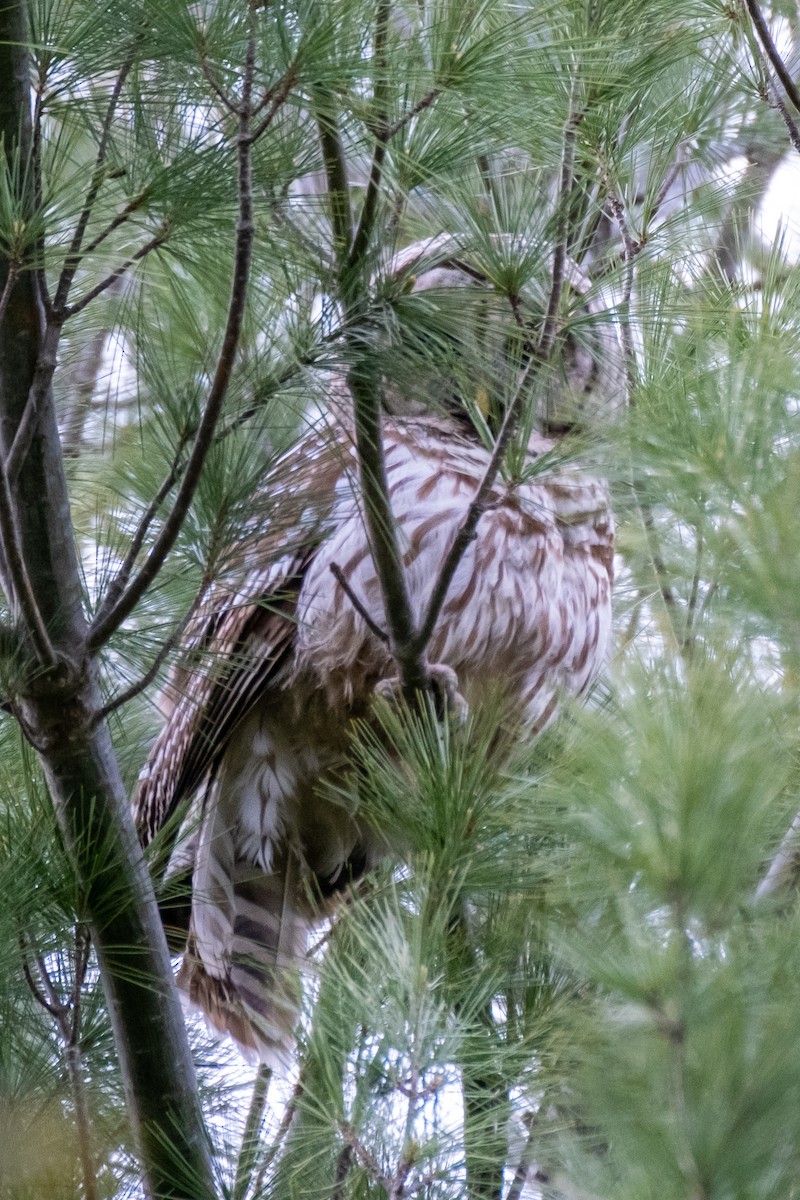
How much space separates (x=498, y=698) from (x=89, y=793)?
1.94 feet

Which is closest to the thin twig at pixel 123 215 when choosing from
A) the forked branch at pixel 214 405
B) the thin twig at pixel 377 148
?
the forked branch at pixel 214 405

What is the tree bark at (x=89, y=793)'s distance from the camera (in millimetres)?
1709

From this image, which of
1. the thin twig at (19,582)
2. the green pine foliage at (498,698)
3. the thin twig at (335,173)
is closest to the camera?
the green pine foliage at (498,698)

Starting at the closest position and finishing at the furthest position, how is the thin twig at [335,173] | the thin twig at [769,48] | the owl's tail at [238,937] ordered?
the thin twig at [335,173] → the thin twig at [769,48] → the owl's tail at [238,937]

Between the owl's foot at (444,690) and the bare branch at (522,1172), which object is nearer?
the bare branch at (522,1172)

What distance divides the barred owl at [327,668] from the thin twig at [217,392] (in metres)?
0.65

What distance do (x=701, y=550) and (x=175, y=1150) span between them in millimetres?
1078

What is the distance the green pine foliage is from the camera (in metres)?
0.97

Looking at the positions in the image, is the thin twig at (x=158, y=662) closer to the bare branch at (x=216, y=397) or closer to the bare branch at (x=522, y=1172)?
the bare branch at (x=216, y=397)

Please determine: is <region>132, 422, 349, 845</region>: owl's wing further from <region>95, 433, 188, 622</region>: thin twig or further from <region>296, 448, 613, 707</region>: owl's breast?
<region>95, 433, 188, 622</region>: thin twig

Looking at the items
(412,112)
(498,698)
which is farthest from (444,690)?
(412,112)

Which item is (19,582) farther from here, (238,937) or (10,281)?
(238,937)

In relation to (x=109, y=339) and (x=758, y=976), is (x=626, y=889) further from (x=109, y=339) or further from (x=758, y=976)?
(x=109, y=339)

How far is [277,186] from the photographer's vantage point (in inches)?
64.9
